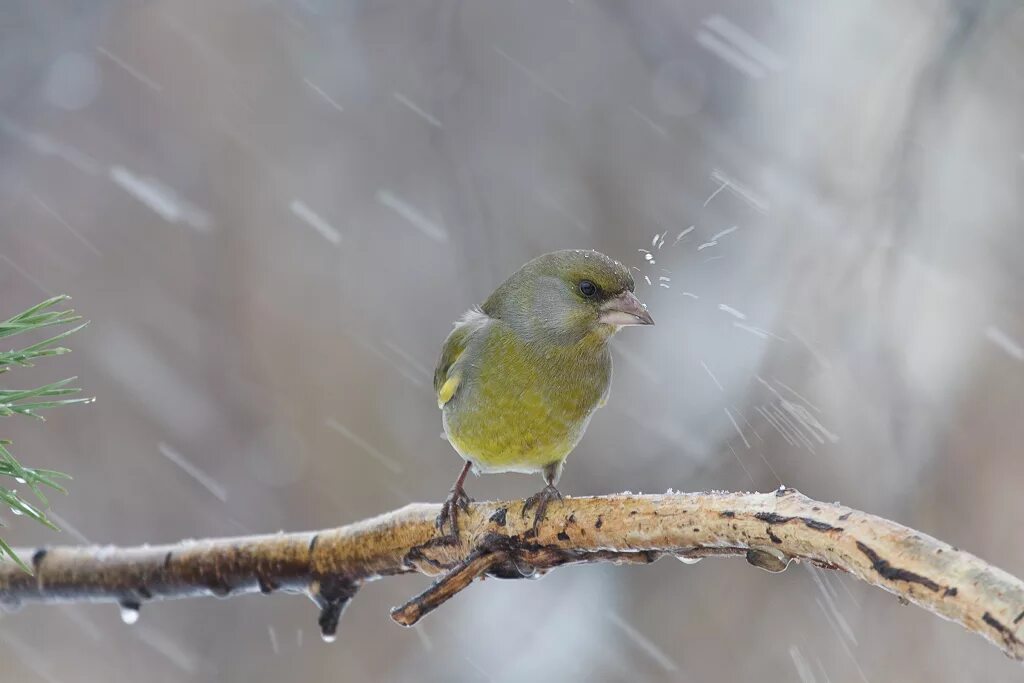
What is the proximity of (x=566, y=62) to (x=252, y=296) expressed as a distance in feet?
6.32

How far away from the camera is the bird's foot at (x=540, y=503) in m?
2.23

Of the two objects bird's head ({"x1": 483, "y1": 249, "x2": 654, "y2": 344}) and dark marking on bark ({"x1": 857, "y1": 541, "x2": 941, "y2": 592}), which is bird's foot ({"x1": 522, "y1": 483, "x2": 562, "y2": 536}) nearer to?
bird's head ({"x1": 483, "y1": 249, "x2": 654, "y2": 344})

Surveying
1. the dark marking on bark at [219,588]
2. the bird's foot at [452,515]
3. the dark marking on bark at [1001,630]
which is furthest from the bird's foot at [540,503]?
the dark marking on bark at [1001,630]

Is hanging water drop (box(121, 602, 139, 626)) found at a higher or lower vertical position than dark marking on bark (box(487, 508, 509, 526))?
lower

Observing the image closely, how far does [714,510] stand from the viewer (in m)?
1.86

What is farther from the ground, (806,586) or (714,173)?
(714,173)

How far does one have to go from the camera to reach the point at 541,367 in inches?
111

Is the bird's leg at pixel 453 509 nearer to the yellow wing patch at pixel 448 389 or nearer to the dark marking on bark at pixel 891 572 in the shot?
the yellow wing patch at pixel 448 389

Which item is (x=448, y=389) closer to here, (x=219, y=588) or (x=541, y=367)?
(x=541, y=367)

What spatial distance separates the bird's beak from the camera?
2660 millimetres

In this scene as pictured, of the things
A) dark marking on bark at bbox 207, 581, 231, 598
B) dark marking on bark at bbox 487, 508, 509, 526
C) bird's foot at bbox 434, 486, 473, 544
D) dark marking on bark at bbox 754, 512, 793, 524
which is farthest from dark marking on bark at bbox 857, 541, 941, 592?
dark marking on bark at bbox 207, 581, 231, 598

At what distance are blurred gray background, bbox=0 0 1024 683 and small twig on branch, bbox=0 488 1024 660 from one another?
3.93 feet

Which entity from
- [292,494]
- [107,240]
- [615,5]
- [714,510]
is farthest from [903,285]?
[107,240]

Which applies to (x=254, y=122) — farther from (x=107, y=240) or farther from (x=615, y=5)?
(x=615, y=5)
